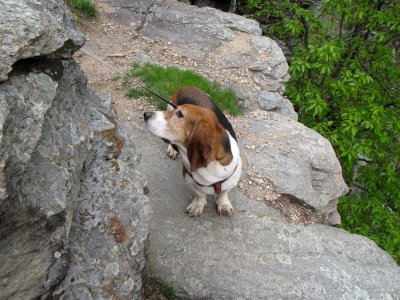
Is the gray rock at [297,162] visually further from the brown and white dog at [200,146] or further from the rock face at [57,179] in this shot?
the rock face at [57,179]

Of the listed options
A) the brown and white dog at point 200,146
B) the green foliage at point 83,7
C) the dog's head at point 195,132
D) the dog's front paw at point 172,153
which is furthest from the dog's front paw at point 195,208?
the green foliage at point 83,7

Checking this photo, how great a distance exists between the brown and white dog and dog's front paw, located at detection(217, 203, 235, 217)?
0.14 metres

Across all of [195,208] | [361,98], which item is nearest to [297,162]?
[195,208]

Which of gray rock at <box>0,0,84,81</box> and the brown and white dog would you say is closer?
gray rock at <box>0,0,84,81</box>

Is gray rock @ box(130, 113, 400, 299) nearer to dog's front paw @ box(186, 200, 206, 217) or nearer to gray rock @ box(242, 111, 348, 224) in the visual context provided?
dog's front paw @ box(186, 200, 206, 217)

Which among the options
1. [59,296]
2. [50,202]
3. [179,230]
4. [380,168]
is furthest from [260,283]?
[380,168]

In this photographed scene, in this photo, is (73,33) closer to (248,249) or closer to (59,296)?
(59,296)

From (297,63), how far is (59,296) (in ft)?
17.4

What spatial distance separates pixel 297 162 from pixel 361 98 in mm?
2820

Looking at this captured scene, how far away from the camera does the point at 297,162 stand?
5.51 m

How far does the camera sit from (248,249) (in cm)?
403

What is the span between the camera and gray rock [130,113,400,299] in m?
3.64

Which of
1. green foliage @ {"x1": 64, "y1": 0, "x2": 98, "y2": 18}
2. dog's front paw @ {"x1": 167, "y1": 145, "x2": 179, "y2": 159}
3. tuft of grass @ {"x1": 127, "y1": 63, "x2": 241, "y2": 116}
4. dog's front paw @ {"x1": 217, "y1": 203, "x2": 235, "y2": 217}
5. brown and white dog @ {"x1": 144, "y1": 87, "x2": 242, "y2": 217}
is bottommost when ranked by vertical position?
green foliage @ {"x1": 64, "y1": 0, "x2": 98, "y2": 18}

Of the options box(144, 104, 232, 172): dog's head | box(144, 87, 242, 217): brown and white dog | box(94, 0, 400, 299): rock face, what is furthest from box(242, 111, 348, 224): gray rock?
box(144, 104, 232, 172): dog's head
